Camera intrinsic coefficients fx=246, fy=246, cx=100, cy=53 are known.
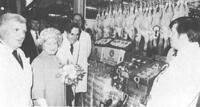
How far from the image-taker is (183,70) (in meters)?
1.79

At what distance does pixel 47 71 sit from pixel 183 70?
46.4 inches

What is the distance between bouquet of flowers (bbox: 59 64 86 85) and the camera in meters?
2.30

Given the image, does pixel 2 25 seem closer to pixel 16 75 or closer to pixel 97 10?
pixel 16 75

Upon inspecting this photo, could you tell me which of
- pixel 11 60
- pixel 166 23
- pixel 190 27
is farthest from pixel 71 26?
pixel 190 27

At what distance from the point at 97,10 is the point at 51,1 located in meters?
0.41

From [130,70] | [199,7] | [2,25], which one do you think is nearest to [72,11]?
[2,25]

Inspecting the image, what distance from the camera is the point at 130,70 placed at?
2021 mm

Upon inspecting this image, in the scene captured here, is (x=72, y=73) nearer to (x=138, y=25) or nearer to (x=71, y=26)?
(x=71, y=26)

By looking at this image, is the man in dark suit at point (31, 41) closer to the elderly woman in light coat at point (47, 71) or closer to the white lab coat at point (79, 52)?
the elderly woman in light coat at point (47, 71)

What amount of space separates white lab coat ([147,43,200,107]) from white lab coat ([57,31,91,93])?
728 mm

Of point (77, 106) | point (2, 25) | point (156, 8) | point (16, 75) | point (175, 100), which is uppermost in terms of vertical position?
point (156, 8)

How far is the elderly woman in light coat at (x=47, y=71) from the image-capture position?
218cm

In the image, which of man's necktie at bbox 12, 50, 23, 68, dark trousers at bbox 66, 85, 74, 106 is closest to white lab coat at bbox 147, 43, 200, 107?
dark trousers at bbox 66, 85, 74, 106

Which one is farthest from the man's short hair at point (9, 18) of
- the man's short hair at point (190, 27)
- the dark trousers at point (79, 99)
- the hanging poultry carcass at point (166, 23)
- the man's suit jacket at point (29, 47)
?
the man's short hair at point (190, 27)
